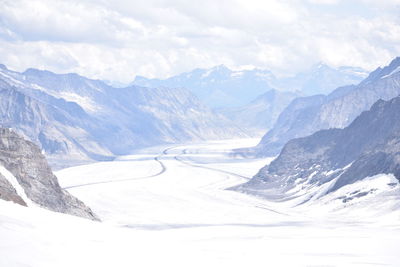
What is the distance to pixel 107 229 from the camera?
65188 mm

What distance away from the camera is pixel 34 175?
396ft

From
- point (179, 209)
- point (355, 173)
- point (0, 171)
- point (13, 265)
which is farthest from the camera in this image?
point (355, 173)

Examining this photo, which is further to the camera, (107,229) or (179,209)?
(179,209)

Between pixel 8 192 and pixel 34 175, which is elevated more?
pixel 8 192

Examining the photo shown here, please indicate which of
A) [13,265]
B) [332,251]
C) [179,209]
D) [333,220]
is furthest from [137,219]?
[13,265]

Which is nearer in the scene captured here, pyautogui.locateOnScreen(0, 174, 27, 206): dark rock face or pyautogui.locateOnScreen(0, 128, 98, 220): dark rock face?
pyautogui.locateOnScreen(0, 174, 27, 206): dark rock face

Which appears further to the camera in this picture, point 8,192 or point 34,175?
point 34,175

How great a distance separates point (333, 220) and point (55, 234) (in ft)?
345

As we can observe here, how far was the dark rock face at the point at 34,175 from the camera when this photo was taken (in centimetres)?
11519

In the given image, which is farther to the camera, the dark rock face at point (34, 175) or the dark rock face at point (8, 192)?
the dark rock face at point (34, 175)

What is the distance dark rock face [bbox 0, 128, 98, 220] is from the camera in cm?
11519

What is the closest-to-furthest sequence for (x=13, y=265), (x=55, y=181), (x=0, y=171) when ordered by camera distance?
(x=13, y=265) < (x=0, y=171) < (x=55, y=181)

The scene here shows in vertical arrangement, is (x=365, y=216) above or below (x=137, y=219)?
above

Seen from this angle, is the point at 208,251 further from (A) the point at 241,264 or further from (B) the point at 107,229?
(B) the point at 107,229
